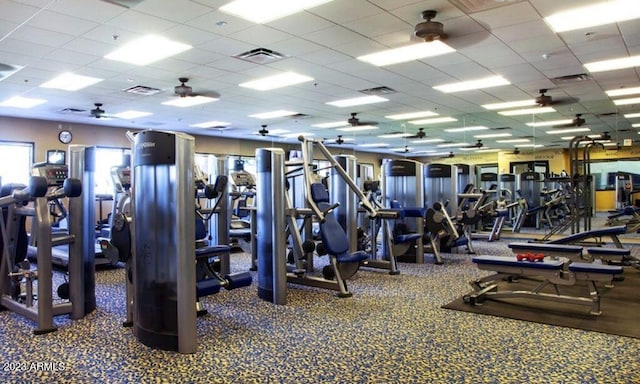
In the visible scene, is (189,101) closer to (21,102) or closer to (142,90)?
(142,90)

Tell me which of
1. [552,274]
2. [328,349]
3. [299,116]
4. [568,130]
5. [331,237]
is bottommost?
[328,349]

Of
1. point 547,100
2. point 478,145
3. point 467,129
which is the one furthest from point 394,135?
point 547,100

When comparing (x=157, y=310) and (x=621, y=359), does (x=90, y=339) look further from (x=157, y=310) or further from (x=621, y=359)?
(x=621, y=359)

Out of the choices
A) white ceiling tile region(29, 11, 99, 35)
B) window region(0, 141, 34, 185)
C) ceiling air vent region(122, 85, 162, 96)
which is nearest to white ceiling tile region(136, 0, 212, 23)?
white ceiling tile region(29, 11, 99, 35)

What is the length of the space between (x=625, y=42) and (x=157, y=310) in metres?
5.92

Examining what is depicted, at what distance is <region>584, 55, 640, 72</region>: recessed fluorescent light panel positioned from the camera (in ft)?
20.3

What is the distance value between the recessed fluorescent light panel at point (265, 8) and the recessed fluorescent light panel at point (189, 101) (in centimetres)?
396

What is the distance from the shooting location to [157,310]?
3.32 metres

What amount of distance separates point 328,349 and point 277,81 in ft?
16.7

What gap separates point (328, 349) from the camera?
3250 mm

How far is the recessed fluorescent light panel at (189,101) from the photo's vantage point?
8562 millimetres

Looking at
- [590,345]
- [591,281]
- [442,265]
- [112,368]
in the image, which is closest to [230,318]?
[112,368]

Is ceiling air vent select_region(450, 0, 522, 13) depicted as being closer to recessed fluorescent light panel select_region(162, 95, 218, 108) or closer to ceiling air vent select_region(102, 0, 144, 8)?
ceiling air vent select_region(102, 0, 144, 8)

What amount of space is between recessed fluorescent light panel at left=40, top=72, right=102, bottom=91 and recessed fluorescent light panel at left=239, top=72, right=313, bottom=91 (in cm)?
237
